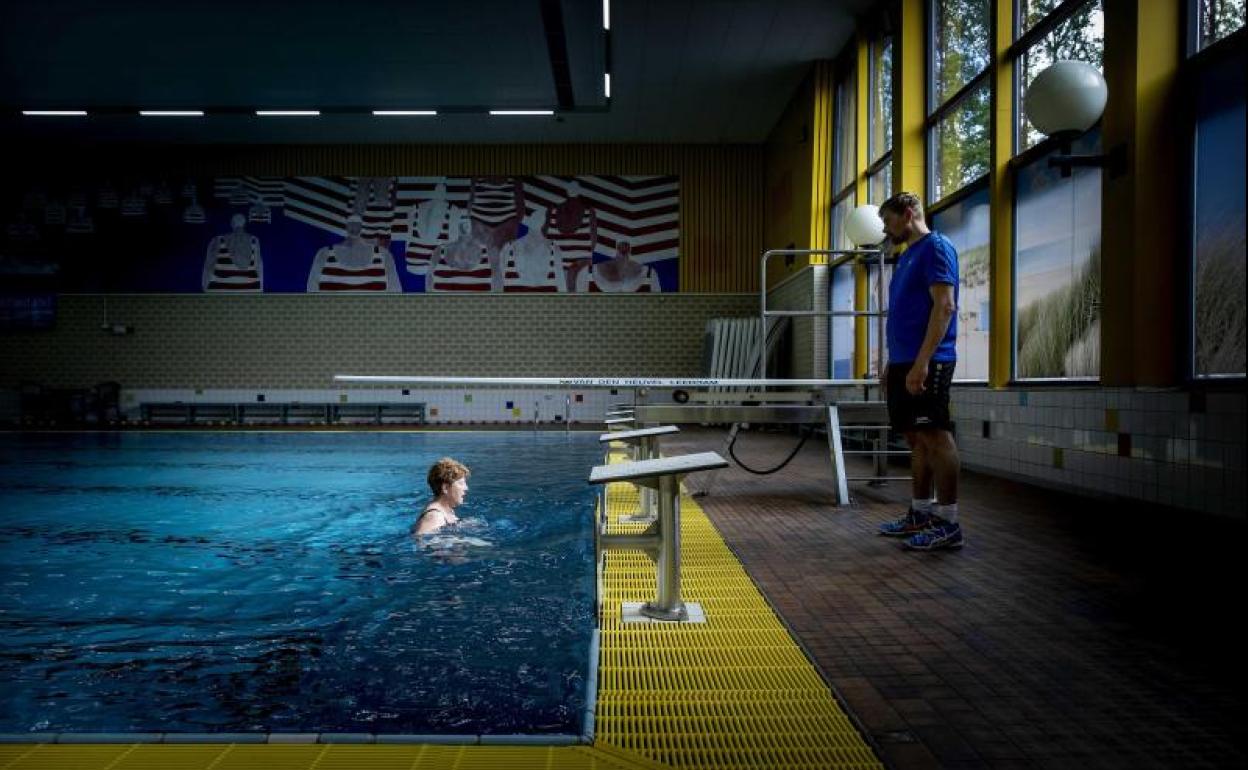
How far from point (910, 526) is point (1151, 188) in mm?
2298

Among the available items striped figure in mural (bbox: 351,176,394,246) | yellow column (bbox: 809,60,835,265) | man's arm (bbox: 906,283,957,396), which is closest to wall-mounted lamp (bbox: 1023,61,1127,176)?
man's arm (bbox: 906,283,957,396)

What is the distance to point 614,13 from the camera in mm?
8828

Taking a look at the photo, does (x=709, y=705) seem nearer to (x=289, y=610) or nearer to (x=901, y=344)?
(x=289, y=610)

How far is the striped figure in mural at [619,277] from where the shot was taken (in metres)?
13.6

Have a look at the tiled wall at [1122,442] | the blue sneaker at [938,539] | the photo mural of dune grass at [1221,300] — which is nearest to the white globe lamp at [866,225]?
the tiled wall at [1122,442]

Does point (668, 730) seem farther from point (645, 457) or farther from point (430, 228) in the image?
point (430, 228)

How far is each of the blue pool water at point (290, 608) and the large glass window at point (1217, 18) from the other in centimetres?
385

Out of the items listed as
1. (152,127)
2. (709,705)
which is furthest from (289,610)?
(152,127)

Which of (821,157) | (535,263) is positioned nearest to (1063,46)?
(821,157)

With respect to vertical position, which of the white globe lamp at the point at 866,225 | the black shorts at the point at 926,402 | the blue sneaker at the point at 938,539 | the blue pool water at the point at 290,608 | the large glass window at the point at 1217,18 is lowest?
the blue pool water at the point at 290,608

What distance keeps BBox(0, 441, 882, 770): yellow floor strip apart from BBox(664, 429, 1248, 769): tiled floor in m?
0.10

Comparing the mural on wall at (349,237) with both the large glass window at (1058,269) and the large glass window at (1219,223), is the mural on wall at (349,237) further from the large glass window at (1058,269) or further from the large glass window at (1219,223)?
the large glass window at (1219,223)

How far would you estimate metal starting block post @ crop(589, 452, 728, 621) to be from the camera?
208 centimetres

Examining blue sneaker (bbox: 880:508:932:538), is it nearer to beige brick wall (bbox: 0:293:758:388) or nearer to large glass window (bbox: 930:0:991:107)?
large glass window (bbox: 930:0:991:107)
